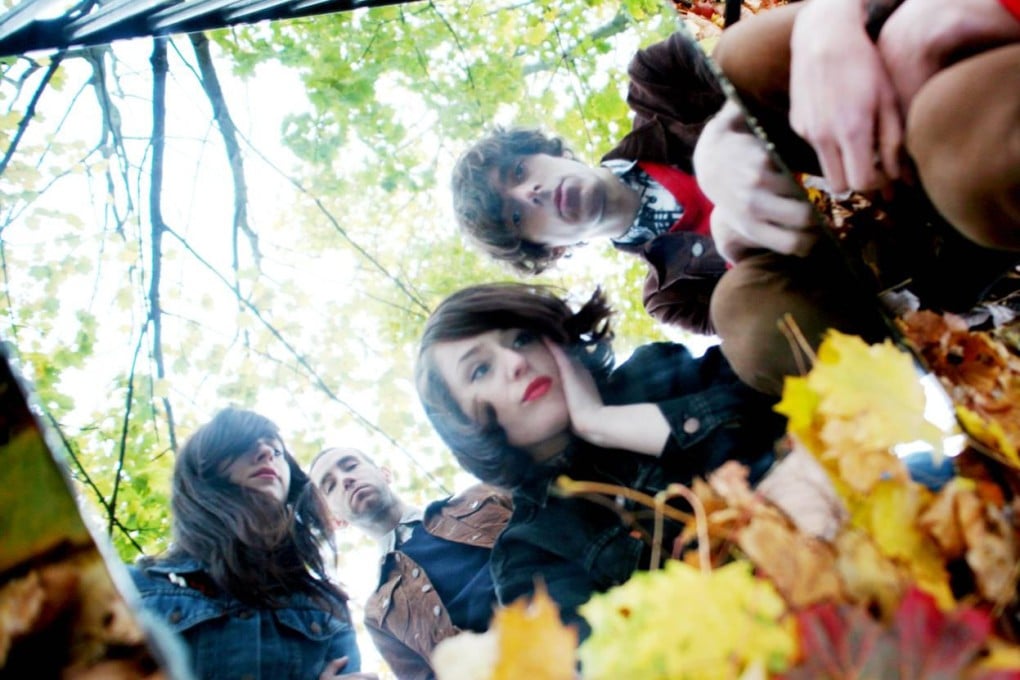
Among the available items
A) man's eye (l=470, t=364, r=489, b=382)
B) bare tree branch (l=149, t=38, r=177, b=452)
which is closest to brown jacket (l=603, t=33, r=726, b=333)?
man's eye (l=470, t=364, r=489, b=382)

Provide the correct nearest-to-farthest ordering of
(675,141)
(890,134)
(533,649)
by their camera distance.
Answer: (533,649) → (890,134) → (675,141)

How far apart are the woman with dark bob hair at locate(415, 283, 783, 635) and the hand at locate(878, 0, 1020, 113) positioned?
0.38 meters

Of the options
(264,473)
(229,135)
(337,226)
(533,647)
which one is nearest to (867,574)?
(533,647)

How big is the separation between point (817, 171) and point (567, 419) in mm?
446

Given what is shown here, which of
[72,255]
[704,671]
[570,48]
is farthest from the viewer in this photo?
[570,48]

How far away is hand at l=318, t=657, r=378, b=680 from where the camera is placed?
0.87m

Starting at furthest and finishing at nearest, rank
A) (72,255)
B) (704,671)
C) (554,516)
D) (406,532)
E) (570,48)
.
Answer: (570,48) → (72,255) → (406,532) → (554,516) → (704,671)

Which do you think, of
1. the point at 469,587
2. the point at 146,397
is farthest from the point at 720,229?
the point at 146,397

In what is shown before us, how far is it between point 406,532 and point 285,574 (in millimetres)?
167

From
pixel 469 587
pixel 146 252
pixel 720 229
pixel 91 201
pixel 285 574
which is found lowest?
pixel 469 587

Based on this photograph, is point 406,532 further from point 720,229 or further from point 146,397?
point 720,229

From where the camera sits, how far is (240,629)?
0.84m

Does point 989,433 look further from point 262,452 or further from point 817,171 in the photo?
point 262,452

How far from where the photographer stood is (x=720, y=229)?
0.97 metres
